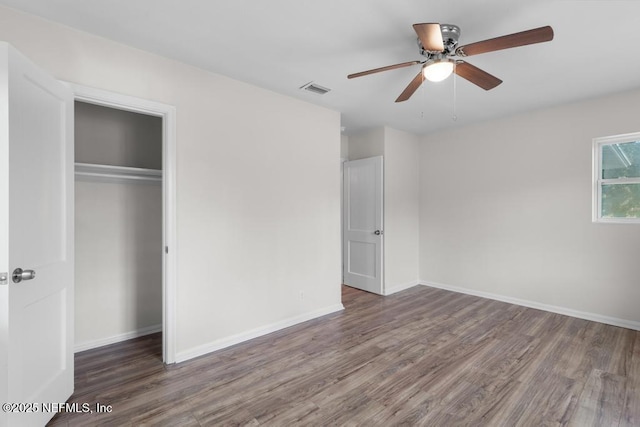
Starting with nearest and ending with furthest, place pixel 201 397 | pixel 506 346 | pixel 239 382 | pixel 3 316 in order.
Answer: pixel 3 316, pixel 201 397, pixel 239 382, pixel 506 346

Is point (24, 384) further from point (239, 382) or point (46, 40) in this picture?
point (46, 40)

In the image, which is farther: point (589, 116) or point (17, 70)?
point (589, 116)

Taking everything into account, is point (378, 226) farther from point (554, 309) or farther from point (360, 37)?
point (360, 37)

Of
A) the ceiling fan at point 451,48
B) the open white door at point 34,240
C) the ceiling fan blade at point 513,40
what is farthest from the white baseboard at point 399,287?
the open white door at point 34,240

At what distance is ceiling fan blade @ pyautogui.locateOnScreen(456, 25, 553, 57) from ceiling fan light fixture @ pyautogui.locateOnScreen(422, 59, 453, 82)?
0.09 metres

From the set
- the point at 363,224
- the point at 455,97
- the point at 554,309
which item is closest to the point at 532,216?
the point at 554,309

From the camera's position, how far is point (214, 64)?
8.75ft

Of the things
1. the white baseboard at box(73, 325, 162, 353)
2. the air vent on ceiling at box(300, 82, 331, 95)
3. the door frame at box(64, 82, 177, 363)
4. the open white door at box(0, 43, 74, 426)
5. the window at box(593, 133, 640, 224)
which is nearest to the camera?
the open white door at box(0, 43, 74, 426)

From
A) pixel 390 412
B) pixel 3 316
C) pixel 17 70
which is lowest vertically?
pixel 390 412

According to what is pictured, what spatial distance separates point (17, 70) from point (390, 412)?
2.90 metres

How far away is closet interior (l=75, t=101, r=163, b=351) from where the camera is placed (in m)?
2.84

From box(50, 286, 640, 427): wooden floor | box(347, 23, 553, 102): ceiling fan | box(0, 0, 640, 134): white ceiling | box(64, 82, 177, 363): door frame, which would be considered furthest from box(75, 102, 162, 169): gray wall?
box(347, 23, 553, 102): ceiling fan

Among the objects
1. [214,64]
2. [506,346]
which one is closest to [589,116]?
[506,346]

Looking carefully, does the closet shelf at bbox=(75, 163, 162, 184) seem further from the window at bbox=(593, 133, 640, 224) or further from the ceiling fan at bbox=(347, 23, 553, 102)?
the window at bbox=(593, 133, 640, 224)
